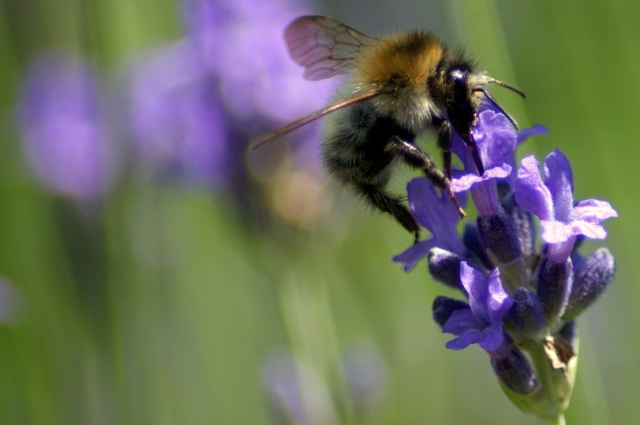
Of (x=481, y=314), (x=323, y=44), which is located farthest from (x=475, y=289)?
(x=323, y=44)

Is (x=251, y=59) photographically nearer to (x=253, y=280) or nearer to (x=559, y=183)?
(x=253, y=280)

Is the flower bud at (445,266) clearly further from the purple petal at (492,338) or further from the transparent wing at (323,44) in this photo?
the transparent wing at (323,44)

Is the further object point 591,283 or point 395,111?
point 395,111

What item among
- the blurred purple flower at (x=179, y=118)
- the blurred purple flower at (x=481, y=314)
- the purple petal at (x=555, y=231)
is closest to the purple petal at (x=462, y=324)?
the blurred purple flower at (x=481, y=314)

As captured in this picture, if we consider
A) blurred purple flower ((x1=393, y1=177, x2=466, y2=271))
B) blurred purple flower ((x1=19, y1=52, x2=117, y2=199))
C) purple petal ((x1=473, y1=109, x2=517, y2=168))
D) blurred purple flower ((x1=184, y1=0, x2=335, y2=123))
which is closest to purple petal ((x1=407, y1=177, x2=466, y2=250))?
blurred purple flower ((x1=393, y1=177, x2=466, y2=271))

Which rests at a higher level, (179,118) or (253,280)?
(179,118)

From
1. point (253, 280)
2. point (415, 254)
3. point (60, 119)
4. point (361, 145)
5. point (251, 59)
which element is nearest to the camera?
point (415, 254)

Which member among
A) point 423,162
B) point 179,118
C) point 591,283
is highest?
point 179,118
